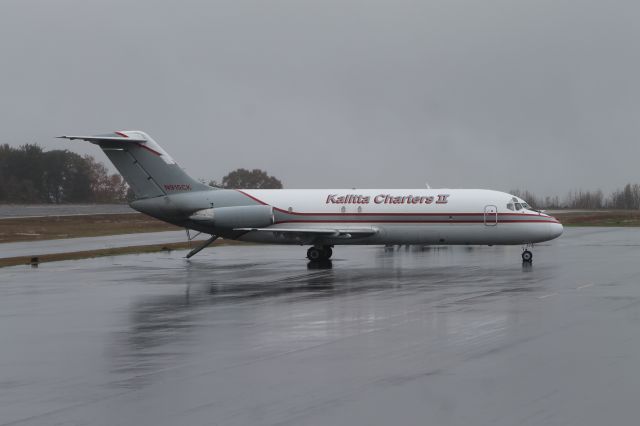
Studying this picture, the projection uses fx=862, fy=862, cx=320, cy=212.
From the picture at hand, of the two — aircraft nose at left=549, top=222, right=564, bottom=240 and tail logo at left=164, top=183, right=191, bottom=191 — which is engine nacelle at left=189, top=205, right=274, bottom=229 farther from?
aircraft nose at left=549, top=222, right=564, bottom=240

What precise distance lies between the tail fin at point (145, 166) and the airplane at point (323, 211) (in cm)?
4

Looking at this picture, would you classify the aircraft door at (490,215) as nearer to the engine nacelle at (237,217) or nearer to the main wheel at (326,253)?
the main wheel at (326,253)

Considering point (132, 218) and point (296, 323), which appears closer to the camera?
point (296, 323)

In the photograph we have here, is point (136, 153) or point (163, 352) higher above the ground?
point (136, 153)

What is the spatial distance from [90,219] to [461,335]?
77.7 metres

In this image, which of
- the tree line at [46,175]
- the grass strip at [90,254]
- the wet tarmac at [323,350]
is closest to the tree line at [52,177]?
the tree line at [46,175]

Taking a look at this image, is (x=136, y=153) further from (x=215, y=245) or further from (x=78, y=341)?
(x=78, y=341)

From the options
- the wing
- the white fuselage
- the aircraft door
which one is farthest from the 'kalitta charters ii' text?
the aircraft door

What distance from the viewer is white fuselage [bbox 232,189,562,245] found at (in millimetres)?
36312

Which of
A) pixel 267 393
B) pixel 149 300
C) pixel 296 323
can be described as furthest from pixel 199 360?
pixel 149 300

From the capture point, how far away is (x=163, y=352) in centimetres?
1512

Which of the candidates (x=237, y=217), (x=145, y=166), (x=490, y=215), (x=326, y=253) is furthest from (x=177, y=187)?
(x=490, y=215)

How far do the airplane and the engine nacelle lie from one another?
0.14 ft

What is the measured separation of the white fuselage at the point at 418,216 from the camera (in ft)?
119
